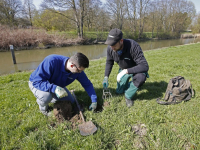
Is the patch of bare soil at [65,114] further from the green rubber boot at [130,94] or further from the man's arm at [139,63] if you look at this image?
the man's arm at [139,63]

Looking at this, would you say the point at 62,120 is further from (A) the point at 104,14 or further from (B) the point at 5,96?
(A) the point at 104,14

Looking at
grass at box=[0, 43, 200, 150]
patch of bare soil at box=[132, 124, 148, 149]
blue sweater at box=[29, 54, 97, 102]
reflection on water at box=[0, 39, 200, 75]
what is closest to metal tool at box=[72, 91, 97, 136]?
grass at box=[0, 43, 200, 150]

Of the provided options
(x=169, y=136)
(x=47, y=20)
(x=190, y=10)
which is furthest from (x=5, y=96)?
(x=190, y=10)

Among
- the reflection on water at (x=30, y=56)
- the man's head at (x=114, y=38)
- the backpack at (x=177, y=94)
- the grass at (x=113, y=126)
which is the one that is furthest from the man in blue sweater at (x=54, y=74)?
the reflection on water at (x=30, y=56)

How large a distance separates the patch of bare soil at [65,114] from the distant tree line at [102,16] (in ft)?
67.4

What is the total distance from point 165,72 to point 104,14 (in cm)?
2276

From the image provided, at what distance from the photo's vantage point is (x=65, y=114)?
251 centimetres

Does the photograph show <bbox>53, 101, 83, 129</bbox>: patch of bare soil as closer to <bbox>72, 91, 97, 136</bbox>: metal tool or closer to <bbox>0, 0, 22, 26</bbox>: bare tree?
<bbox>72, 91, 97, 136</bbox>: metal tool

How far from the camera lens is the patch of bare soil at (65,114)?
2406mm

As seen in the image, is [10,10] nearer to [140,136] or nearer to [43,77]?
[43,77]

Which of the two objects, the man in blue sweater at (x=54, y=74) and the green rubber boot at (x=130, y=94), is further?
the green rubber boot at (x=130, y=94)

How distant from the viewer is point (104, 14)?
24.5 meters

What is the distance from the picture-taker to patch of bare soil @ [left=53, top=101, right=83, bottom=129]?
94.7 inches

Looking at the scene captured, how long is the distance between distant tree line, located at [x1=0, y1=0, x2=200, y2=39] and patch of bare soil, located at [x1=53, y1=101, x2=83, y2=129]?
67.4ft
